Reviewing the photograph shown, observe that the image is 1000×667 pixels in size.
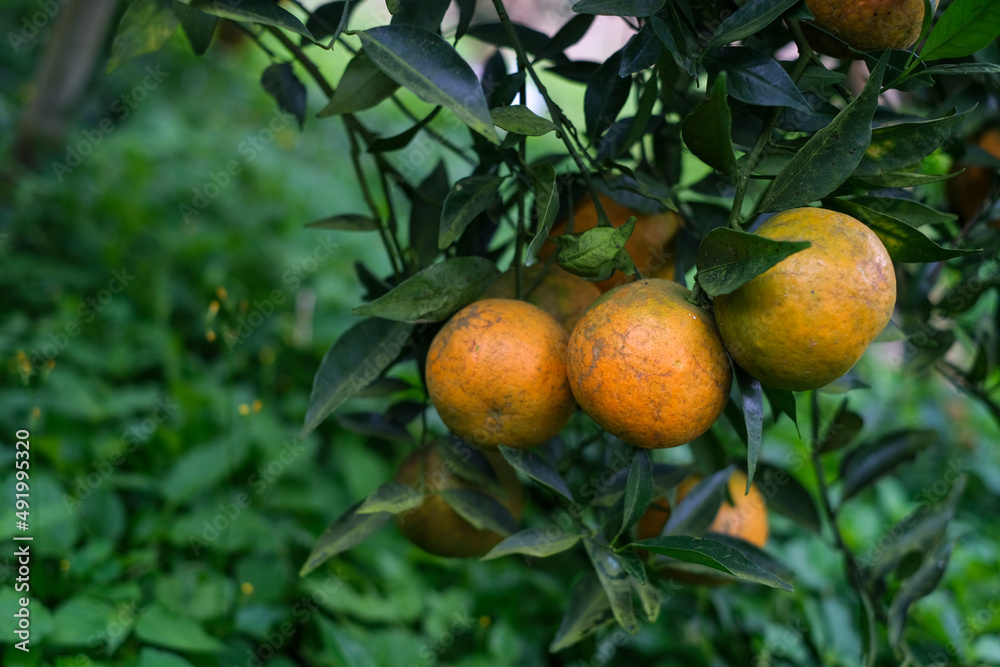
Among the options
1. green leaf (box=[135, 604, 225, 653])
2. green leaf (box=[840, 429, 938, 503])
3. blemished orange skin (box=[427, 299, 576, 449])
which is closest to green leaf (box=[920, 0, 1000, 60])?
blemished orange skin (box=[427, 299, 576, 449])

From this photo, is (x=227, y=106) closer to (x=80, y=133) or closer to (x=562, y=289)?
(x=80, y=133)

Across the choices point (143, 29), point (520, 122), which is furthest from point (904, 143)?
point (143, 29)

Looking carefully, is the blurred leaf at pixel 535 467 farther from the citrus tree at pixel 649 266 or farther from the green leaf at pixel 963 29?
the green leaf at pixel 963 29

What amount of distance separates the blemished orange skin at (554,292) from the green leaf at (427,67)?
188 millimetres

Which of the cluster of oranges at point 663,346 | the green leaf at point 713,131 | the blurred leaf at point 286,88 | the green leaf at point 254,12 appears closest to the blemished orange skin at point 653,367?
the cluster of oranges at point 663,346

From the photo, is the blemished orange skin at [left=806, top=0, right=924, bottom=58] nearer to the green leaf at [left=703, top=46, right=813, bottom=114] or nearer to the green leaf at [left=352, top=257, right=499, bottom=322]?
the green leaf at [left=703, top=46, right=813, bottom=114]

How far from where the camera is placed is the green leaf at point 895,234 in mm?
542

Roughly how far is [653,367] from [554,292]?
0.21 metres

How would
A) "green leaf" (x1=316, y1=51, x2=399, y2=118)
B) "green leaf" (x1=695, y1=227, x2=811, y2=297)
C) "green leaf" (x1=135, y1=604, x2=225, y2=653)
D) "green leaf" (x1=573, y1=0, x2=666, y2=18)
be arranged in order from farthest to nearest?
1. "green leaf" (x1=135, y1=604, x2=225, y2=653)
2. "green leaf" (x1=316, y1=51, x2=399, y2=118)
3. "green leaf" (x1=573, y1=0, x2=666, y2=18)
4. "green leaf" (x1=695, y1=227, x2=811, y2=297)

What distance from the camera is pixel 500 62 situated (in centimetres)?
77

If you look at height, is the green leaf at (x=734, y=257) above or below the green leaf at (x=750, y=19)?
below

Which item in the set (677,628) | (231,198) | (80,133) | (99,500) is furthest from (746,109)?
(80,133)

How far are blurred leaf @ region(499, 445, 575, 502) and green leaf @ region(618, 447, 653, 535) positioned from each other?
64 millimetres

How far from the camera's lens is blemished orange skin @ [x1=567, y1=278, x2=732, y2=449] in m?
0.53
